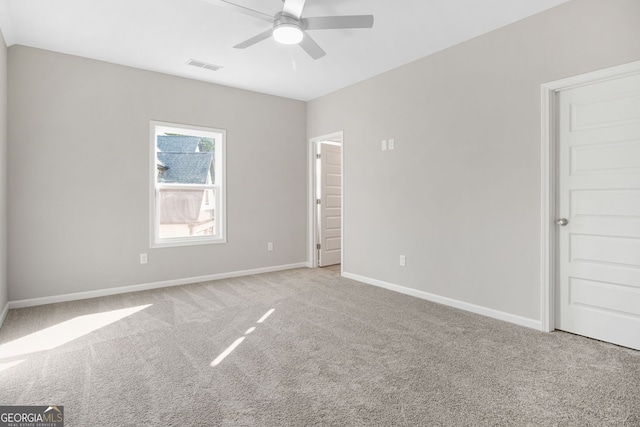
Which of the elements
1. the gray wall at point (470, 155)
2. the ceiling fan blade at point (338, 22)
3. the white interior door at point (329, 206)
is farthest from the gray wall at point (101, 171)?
the ceiling fan blade at point (338, 22)

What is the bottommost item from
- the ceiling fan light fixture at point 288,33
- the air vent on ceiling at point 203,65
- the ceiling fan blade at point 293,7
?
the ceiling fan light fixture at point 288,33

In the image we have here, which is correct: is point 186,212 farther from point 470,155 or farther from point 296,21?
point 470,155

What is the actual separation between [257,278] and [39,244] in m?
2.49

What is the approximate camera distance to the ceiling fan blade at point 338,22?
2521 mm

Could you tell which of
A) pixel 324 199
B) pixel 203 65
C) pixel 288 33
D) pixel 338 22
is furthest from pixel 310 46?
pixel 324 199

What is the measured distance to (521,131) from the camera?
3088 millimetres

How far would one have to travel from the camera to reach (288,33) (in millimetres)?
A: 2713

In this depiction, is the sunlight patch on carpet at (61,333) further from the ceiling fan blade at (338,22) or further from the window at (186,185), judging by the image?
the ceiling fan blade at (338,22)

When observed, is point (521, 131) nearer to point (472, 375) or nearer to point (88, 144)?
point (472, 375)

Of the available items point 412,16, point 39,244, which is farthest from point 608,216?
point 39,244

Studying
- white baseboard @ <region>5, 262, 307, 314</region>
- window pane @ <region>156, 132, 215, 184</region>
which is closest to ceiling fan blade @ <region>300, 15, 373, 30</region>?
window pane @ <region>156, 132, 215, 184</region>

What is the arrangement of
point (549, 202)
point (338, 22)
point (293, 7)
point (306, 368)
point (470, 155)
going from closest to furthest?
point (306, 368) → point (293, 7) → point (338, 22) → point (549, 202) → point (470, 155)

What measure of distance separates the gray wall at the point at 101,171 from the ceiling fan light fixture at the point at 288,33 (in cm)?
233

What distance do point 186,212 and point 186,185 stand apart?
37 cm
